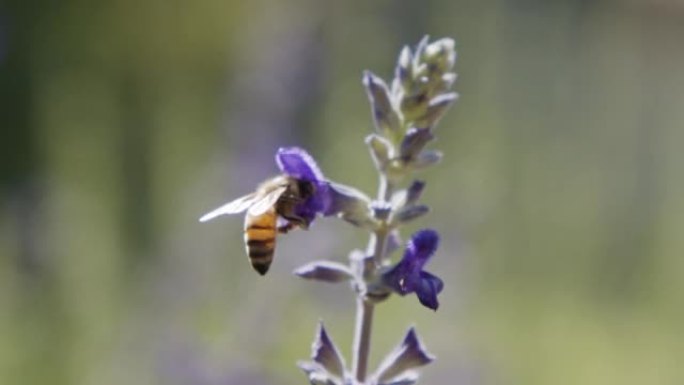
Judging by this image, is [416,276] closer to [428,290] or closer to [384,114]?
[428,290]

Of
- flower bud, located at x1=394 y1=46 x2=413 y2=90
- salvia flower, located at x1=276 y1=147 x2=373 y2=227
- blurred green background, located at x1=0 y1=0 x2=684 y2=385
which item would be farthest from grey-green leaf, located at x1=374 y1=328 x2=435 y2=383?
blurred green background, located at x1=0 y1=0 x2=684 y2=385

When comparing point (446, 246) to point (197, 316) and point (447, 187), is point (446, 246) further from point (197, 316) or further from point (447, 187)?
point (197, 316)

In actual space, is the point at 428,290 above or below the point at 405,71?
below

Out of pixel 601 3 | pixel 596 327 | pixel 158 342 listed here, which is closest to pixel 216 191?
pixel 158 342

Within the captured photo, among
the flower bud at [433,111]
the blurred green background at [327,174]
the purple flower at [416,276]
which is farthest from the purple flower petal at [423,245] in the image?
the blurred green background at [327,174]

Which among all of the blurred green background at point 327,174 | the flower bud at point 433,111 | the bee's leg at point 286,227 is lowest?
the bee's leg at point 286,227

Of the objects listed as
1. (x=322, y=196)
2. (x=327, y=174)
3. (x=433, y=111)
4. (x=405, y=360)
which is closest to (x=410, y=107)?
(x=433, y=111)

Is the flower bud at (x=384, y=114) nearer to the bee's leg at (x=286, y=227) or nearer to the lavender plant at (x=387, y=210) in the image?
the lavender plant at (x=387, y=210)
